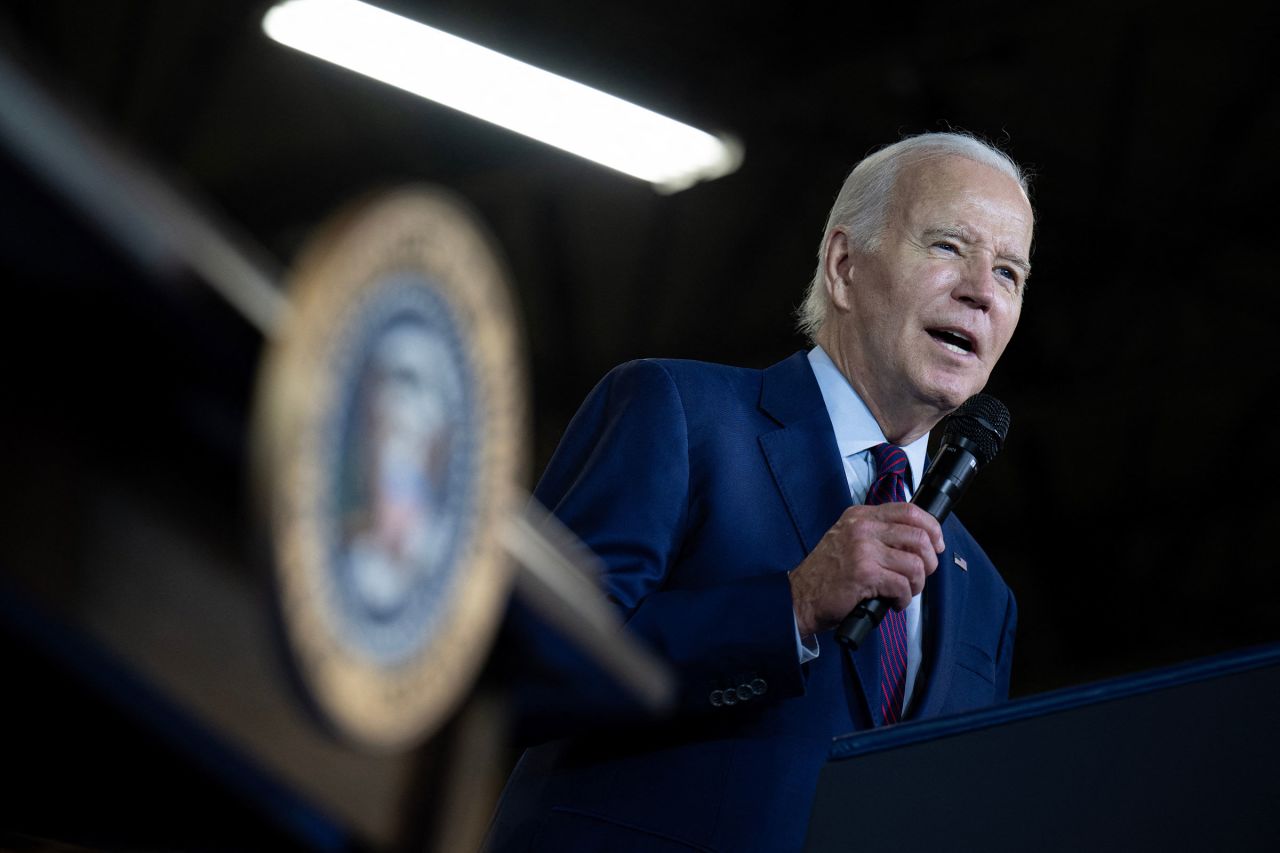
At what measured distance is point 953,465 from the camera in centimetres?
176

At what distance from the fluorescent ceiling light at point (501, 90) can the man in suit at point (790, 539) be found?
275 centimetres

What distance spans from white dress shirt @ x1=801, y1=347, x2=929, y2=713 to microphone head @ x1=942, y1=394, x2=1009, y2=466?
0.27 feet

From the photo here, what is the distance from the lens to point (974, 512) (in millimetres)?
8977

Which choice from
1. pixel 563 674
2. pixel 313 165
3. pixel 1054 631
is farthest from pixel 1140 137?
pixel 563 674

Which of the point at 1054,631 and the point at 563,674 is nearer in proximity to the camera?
the point at 563,674

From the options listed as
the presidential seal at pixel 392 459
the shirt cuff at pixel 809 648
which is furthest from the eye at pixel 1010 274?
the presidential seal at pixel 392 459

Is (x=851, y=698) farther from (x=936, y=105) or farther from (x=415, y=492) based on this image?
(x=936, y=105)

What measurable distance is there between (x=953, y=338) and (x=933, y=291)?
0.07m

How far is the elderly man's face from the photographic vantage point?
2.00m

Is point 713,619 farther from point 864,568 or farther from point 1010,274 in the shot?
point 1010,274

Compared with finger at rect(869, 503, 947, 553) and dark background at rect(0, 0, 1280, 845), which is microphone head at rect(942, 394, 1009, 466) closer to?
finger at rect(869, 503, 947, 553)

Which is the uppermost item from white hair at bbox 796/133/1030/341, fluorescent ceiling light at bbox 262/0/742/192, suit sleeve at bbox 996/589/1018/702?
fluorescent ceiling light at bbox 262/0/742/192

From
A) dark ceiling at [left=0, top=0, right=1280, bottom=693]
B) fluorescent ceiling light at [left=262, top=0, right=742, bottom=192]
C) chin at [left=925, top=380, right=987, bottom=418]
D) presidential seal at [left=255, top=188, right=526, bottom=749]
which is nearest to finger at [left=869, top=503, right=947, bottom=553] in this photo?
chin at [left=925, top=380, right=987, bottom=418]

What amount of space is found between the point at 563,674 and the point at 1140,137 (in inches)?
212
